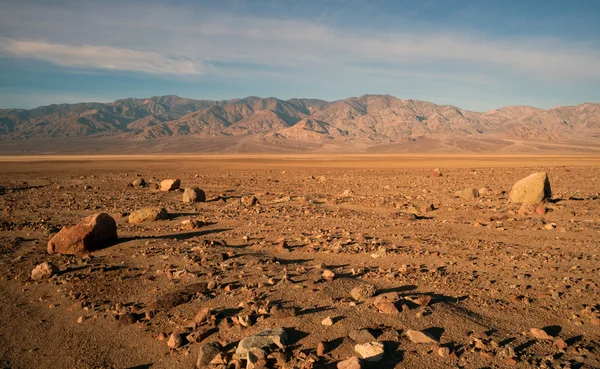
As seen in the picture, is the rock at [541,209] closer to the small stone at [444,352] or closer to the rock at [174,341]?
the small stone at [444,352]

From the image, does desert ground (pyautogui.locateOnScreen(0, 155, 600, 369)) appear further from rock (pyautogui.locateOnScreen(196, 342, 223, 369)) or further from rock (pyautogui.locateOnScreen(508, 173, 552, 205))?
rock (pyautogui.locateOnScreen(508, 173, 552, 205))

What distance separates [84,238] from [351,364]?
7.10 m

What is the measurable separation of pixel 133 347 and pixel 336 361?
2.70 meters

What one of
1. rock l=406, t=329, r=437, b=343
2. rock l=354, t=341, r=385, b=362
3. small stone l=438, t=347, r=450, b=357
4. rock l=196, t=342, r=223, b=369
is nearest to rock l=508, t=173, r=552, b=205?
rock l=406, t=329, r=437, b=343

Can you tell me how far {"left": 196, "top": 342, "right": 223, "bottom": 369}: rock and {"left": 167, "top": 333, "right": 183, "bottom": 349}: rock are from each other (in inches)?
14.3

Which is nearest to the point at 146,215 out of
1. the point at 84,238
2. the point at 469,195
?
the point at 84,238

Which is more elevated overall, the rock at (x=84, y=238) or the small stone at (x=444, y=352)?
the rock at (x=84, y=238)

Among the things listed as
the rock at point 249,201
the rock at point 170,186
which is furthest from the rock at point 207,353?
the rock at point 170,186

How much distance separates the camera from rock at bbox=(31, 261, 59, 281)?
22.7 ft

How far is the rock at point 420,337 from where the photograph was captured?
450 centimetres

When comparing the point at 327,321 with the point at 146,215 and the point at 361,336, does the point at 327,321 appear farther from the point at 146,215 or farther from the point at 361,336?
the point at 146,215

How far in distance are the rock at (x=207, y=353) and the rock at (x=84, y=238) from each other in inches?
213

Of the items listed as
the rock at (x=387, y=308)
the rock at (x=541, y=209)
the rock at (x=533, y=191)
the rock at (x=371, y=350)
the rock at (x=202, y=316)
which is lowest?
the rock at (x=202, y=316)

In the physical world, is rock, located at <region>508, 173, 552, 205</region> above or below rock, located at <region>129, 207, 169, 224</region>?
above
